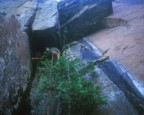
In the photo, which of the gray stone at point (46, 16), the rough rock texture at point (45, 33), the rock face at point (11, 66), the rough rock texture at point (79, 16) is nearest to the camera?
the rock face at point (11, 66)

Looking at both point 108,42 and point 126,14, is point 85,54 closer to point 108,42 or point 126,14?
point 108,42

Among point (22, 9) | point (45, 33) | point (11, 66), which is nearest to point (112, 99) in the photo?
point (11, 66)

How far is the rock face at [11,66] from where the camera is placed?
2.64 metres

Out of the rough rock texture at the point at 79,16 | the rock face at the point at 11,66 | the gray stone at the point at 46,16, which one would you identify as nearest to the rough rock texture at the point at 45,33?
the gray stone at the point at 46,16

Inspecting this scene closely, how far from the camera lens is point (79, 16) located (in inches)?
264

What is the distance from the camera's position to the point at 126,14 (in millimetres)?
7379

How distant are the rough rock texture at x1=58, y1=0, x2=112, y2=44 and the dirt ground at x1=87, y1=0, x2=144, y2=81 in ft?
1.14

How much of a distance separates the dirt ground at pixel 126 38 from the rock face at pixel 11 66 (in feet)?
6.49

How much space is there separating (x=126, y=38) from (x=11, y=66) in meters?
3.43

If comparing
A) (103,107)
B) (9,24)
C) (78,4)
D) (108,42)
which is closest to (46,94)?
(103,107)

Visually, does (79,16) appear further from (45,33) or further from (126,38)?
(45,33)

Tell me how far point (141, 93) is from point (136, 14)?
4.30 m

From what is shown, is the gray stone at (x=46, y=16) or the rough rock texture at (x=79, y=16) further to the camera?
the rough rock texture at (x=79, y=16)

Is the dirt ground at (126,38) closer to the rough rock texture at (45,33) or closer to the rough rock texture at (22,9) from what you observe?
the rough rock texture at (45,33)
